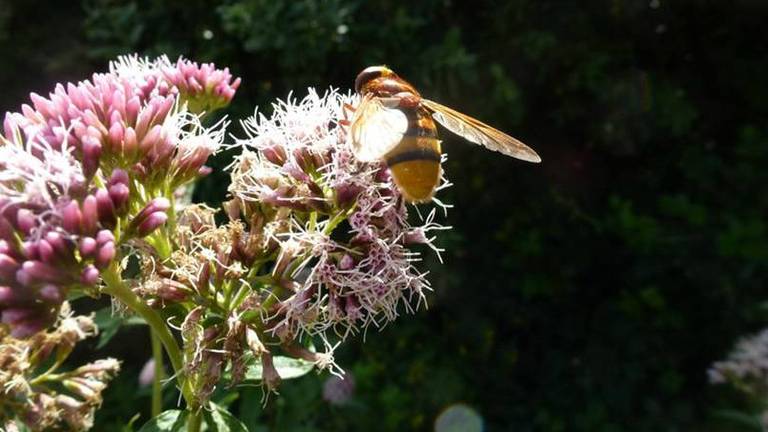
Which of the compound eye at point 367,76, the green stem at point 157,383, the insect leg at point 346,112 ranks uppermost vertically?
the compound eye at point 367,76

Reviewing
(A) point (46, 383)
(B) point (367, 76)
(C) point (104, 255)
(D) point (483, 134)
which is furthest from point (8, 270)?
(D) point (483, 134)

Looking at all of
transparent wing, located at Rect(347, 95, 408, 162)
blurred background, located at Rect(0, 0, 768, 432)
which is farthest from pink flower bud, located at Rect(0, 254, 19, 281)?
blurred background, located at Rect(0, 0, 768, 432)

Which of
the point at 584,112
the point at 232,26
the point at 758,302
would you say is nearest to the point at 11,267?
the point at 232,26

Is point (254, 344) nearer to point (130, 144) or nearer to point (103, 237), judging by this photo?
point (103, 237)

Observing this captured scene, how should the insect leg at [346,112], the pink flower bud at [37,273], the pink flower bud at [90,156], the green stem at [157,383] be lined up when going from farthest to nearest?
the green stem at [157,383], the insect leg at [346,112], the pink flower bud at [90,156], the pink flower bud at [37,273]

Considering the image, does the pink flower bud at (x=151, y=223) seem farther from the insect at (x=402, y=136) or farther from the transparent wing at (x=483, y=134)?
the transparent wing at (x=483, y=134)

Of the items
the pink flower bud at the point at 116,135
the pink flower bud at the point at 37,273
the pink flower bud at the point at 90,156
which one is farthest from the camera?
the pink flower bud at the point at 116,135

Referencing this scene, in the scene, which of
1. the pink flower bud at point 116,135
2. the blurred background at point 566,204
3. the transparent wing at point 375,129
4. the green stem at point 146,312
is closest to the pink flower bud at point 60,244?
the green stem at point 146,312

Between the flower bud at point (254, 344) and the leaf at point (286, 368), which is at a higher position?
the flower bud at point (254, 344)
